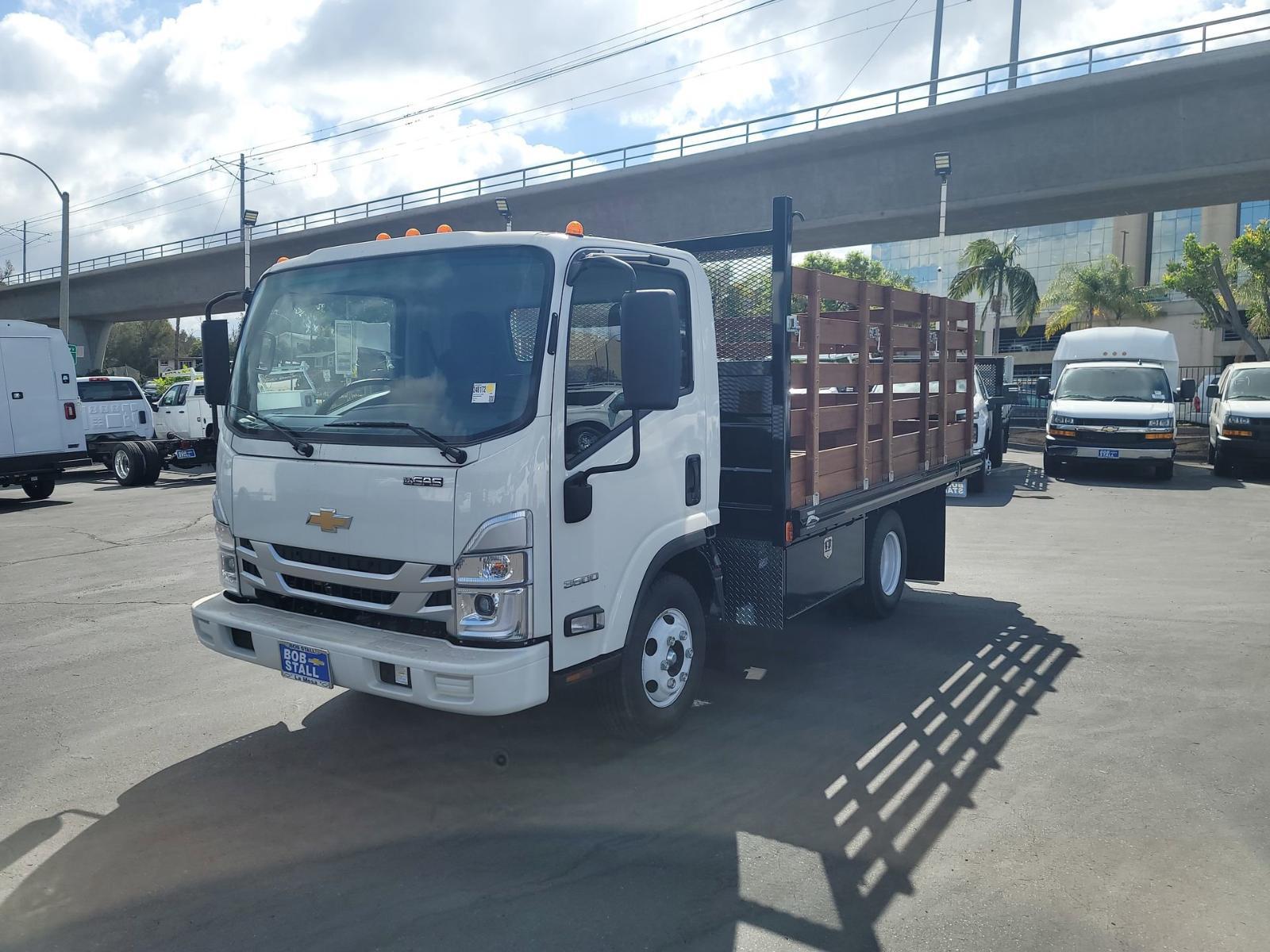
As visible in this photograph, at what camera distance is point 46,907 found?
343 cm

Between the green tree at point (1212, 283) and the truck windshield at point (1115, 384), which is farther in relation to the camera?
the green tree at point (1212, 283)

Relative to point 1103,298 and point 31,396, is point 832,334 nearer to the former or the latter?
point 31,396

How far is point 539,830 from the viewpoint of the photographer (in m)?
3.97

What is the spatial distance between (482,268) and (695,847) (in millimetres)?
2525

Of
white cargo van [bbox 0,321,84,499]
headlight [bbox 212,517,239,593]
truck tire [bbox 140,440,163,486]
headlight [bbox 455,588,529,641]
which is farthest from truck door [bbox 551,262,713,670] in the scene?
truck tire [bbox 140,440,163,486]

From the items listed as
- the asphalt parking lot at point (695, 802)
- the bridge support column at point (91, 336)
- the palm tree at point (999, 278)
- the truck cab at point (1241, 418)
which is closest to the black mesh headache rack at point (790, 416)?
the asphalt parking lot at point (695, 802)

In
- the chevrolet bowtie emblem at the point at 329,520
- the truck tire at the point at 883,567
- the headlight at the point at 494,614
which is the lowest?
the truck tire at the point at 883,567

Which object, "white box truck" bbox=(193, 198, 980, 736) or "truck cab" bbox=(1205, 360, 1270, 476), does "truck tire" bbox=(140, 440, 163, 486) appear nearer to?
"white box truck" bbox=(193, 198, 980, 736)

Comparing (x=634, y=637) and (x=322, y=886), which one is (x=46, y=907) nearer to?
(x=322, y=886)

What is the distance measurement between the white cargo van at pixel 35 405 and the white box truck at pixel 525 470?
1181 centimetres

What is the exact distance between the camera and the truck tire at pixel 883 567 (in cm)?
704

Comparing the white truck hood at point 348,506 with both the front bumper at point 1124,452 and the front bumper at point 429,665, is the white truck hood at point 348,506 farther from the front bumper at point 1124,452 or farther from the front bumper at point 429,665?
the front bumper at point 1124,452

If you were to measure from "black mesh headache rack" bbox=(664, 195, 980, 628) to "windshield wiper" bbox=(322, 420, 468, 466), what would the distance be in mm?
1892

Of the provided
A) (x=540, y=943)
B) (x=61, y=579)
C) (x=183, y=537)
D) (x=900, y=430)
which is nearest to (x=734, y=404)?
(x=900, y=430)
